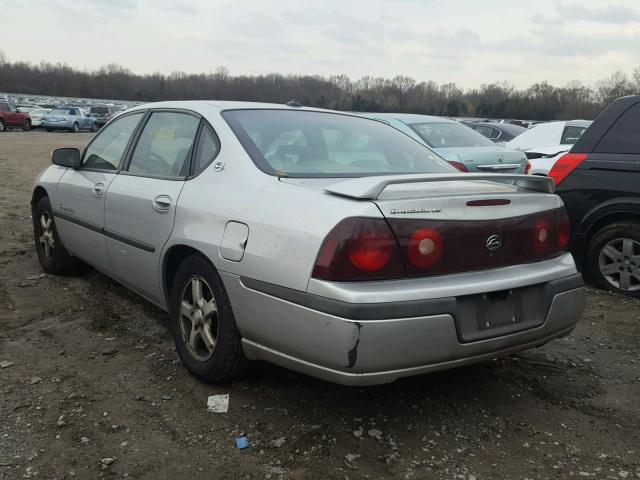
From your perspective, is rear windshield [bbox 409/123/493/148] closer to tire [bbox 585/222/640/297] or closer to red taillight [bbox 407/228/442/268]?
tire [bbox 585/222/640/297]

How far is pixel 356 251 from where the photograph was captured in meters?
2.41

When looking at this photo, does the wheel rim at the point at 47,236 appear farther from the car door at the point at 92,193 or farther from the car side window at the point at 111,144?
the car side window at the point at 111,144

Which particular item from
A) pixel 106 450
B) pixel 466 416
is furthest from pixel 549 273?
pixel 106 450

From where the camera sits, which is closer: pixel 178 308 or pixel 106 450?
pixel 106 450

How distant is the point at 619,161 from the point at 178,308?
3.79 meters

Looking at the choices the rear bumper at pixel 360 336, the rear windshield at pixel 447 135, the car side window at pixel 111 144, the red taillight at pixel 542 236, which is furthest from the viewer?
the rear windshield at pixel 447 135

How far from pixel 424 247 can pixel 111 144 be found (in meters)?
2.79

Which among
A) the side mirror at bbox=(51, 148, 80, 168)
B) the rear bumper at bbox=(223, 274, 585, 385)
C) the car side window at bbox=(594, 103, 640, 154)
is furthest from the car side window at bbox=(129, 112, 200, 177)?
the car side window at bbox=(594, 103, 640, 154)

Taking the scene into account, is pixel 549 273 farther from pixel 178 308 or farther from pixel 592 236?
pixel 592 236

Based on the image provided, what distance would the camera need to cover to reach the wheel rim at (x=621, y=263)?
16.1 ft

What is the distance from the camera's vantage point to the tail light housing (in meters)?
2.41

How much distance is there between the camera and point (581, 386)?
3301 mm

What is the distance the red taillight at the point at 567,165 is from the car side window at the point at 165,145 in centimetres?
334

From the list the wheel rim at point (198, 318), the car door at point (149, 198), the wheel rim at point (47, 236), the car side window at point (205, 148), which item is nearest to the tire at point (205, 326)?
the wheel rim at point (198, 318)
